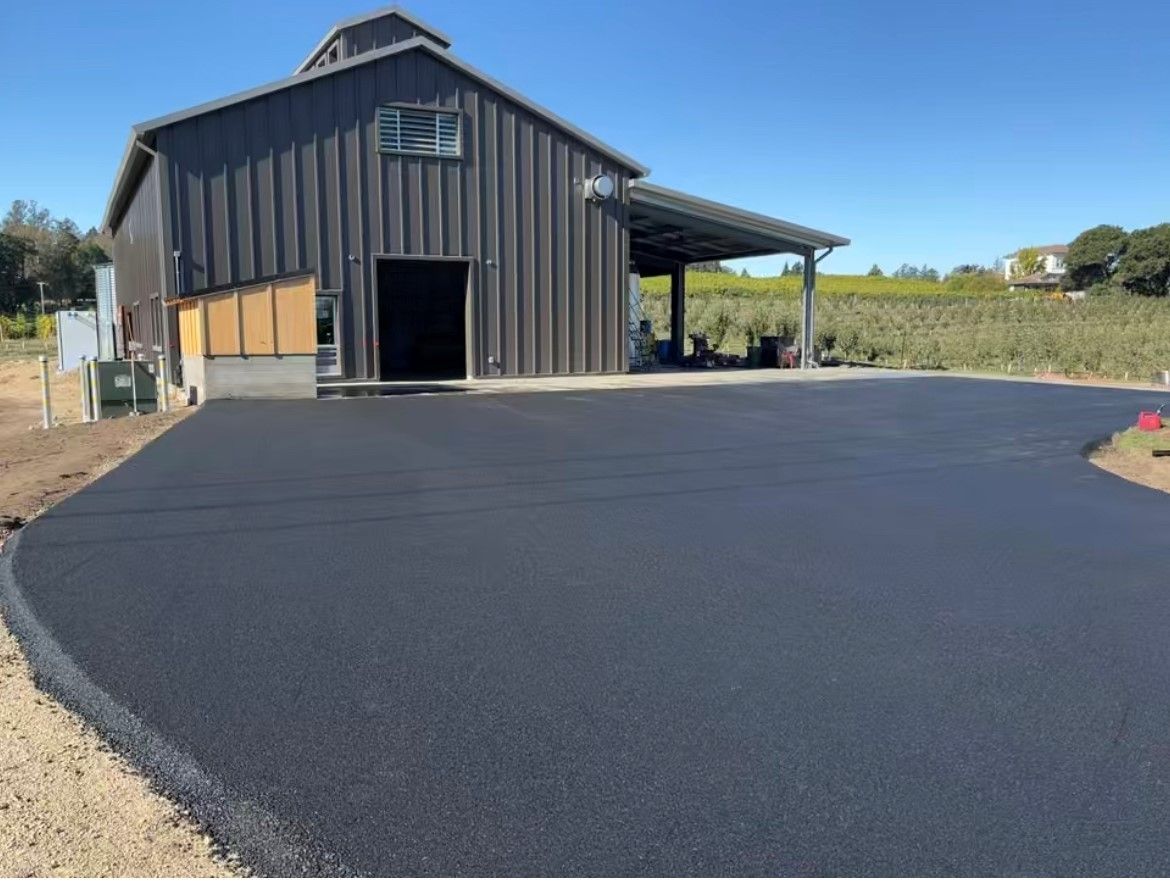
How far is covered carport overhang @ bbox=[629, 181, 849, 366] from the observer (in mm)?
22116

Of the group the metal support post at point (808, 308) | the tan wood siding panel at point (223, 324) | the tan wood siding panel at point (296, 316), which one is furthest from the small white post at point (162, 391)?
the metal support post at point (808, 308)

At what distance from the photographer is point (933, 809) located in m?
2.84

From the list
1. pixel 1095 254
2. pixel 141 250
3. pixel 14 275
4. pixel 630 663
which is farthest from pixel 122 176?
pixel 1095 254

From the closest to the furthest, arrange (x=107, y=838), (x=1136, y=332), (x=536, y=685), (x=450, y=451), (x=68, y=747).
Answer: (x=107, y=838), (x=68, y=747), (x=536, y=685), (x=450, y=451), (x=1136, y=332)

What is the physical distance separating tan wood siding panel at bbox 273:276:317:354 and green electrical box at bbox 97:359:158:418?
2.76m

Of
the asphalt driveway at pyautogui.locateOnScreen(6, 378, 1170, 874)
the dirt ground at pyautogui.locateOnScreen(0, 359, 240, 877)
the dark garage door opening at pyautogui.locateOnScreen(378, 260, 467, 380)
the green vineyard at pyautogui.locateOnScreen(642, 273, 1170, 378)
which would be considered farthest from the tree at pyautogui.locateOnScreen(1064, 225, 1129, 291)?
the dirt ground at pyautogui.locateOnScreen(0, 359, 240, 877)

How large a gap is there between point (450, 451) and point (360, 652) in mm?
5889

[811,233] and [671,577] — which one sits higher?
[811,233]

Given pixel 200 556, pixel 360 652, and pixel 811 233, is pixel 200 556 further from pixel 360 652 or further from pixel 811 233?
pixel 811 233

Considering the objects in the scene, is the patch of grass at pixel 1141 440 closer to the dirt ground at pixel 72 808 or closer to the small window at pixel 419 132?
the dirt ground at pixel 72 808

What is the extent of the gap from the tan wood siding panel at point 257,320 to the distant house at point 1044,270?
368 ft

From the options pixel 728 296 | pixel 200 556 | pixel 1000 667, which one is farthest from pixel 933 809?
pixel 728 296

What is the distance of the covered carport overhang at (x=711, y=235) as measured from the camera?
72.6ft

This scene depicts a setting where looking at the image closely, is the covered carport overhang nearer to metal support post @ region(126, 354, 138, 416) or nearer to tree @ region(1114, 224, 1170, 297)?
metal support post @ region(126, 354, 138, 416)
